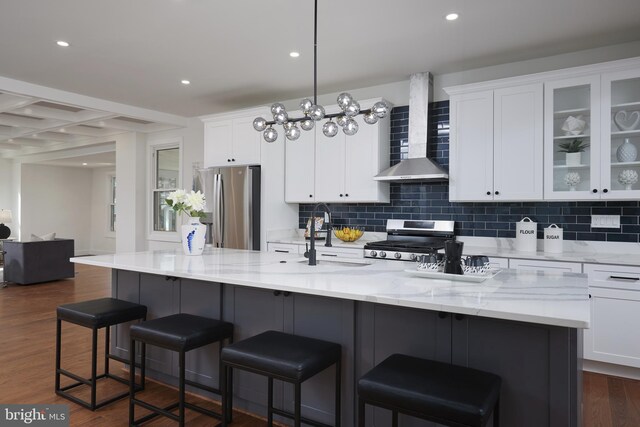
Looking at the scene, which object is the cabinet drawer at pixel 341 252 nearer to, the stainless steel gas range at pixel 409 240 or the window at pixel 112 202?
the stainless steel gas range at pixel 409 240

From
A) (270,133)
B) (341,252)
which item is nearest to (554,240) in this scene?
(341,252)

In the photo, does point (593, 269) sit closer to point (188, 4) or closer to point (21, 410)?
point (188, 4)

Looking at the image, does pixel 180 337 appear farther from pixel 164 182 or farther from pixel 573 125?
pixel 164 182

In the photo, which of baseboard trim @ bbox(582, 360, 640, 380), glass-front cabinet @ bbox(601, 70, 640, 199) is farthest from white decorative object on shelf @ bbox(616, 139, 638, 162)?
baseboard trim @ bbox(582, 360, 640, 380)

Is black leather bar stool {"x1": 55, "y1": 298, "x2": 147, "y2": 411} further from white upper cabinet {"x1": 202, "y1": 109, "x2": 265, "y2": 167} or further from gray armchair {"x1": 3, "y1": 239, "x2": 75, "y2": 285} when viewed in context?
gray armchair {"x1": 3, "y1": 239, "x2": 75, "y2": 285}

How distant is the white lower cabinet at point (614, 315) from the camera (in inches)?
126

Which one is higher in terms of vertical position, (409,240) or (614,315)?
(409,240)

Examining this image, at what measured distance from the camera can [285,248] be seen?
16.4 feet

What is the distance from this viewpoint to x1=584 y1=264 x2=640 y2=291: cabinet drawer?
319 centimetres

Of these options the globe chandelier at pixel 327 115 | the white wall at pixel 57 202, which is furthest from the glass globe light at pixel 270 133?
the white wall at pixel 57 202

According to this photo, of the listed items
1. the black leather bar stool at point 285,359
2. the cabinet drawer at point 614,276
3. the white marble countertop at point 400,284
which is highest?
the white marble countertop at point 400,284

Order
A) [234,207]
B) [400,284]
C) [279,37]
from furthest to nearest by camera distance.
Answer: [234,207]
[279,37]
[400,284]

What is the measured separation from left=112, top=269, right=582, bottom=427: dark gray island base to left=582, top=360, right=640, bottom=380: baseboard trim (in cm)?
201

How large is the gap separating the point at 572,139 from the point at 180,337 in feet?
11.3
